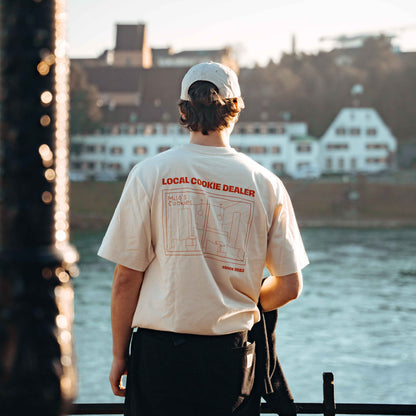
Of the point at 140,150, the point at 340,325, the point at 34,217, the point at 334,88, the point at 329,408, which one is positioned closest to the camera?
the point at 34,217

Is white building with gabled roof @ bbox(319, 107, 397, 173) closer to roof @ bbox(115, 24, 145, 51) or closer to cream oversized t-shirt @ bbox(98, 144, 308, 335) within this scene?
roof @ bbox(115, 24, 145, 51)

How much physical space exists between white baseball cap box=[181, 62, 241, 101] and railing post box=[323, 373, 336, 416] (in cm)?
70

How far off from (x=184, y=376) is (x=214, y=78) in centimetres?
63

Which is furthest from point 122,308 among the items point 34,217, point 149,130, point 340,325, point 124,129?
point 149,130

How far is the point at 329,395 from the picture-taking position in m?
1.81

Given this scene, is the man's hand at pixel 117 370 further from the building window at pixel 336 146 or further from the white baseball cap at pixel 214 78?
the building window at pixel 336 146

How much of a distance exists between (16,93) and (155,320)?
853mm

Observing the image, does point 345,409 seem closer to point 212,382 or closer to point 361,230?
point 212,382

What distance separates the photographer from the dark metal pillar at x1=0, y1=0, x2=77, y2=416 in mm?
770

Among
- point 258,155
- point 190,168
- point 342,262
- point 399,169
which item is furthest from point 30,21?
point 399,169

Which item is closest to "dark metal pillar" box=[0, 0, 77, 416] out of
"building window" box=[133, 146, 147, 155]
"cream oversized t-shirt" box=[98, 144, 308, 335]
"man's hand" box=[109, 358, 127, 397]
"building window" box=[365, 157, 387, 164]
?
"cream oversized t-shirt" box=[98, 144, 308, 335]

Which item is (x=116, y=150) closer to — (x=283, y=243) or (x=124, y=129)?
(x=124, y=129)

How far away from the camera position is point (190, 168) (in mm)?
1591

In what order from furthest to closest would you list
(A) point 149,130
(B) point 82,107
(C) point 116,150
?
(A) point 149,130, (C) point 116,150, (B) point 82,107
